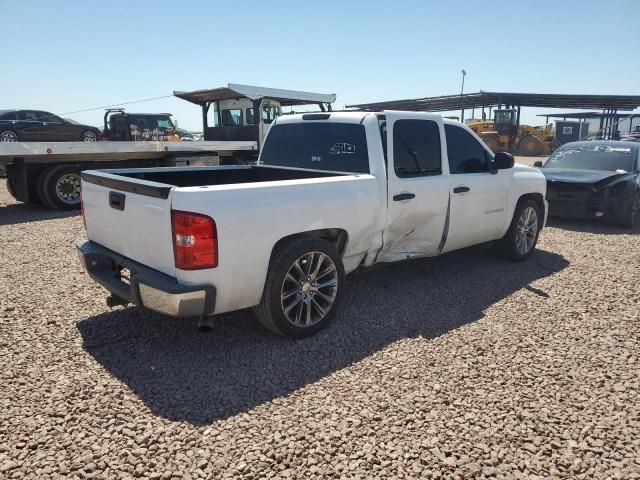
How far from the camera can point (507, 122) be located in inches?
1270

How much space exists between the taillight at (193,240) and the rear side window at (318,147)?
183 cm

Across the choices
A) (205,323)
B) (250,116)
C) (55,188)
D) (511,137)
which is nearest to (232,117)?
(250,116)

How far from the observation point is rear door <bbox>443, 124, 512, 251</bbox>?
203 inches

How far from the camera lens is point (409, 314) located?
452 centimetres

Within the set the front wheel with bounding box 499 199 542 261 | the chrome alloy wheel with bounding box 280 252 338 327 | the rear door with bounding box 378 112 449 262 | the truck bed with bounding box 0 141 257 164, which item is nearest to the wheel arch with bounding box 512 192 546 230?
the front wheel with bounding box 499 199 542 261

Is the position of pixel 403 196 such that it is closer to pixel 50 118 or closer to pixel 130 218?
pixel 130 218

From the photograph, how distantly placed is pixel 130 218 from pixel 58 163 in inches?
300

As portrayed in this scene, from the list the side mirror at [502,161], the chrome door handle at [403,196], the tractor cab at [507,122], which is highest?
the tractor cab at [507,122]

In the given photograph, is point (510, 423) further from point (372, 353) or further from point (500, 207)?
point (500, 207)

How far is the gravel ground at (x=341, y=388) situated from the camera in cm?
254

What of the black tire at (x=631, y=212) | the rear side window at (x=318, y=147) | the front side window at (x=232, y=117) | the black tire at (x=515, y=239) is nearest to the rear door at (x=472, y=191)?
the black tire at (x=515, y=239)

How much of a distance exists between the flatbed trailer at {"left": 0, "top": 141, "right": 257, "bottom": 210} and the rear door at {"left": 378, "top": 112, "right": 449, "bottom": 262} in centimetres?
757

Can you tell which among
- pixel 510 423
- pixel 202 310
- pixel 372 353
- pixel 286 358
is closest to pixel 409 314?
pixel 372 353

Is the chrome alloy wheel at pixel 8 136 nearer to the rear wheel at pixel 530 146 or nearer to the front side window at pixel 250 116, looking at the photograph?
the front side window at pixel 250 116
